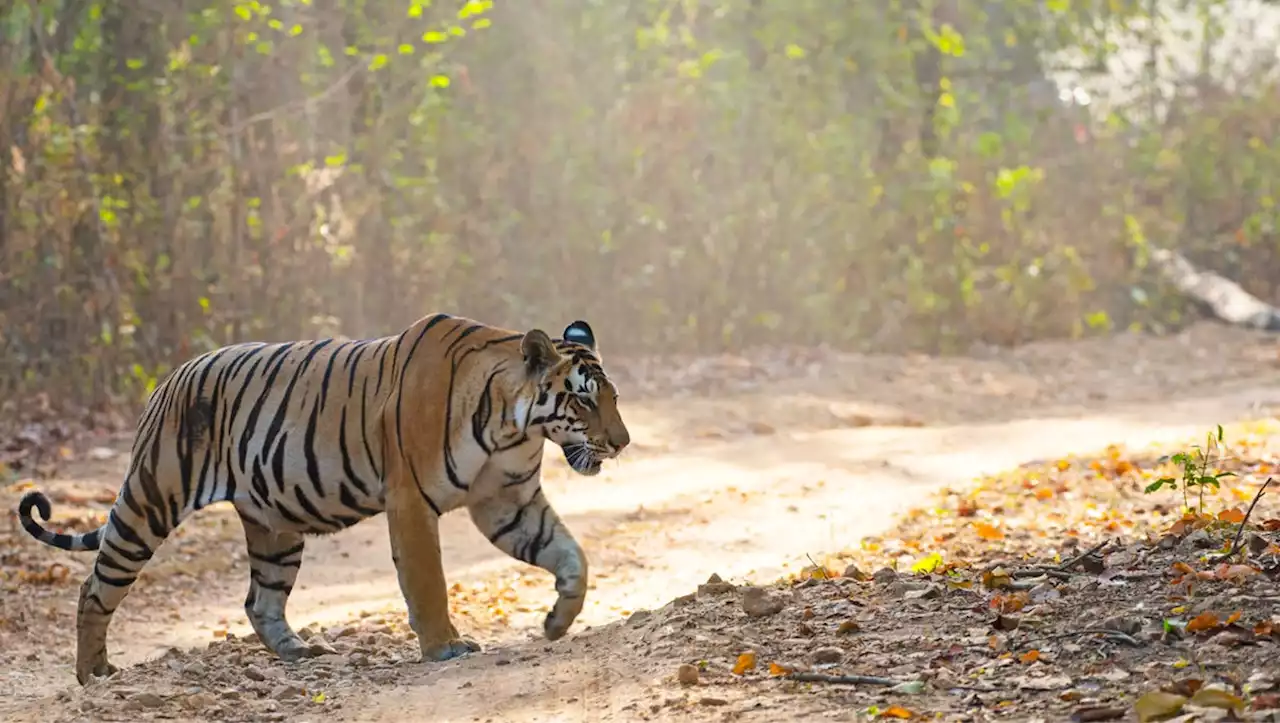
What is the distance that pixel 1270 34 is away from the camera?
20062 mm

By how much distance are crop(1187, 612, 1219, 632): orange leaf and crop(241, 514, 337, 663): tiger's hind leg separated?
3.32 m

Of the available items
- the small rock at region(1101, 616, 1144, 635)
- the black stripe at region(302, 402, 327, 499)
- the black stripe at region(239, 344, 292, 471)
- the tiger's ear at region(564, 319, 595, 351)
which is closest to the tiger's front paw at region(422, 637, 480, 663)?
Result: the black stripe at region(302, 402, 327, 499)

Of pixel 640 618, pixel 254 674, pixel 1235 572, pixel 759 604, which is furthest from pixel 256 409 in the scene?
pixel 1235 572

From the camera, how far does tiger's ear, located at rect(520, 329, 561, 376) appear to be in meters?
5.62

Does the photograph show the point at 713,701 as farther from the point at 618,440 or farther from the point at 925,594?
the point at 618,440

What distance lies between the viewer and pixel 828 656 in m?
4.40

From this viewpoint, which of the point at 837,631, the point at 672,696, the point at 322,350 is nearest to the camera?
the point at 672,696

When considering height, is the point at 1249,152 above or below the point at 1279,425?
above

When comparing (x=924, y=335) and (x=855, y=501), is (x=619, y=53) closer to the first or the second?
(x=924, y=335)

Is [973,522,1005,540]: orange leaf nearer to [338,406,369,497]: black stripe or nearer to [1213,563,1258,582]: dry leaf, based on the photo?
[1213,563,1258,582]: dry leaf

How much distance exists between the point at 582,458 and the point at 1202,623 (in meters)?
2.28

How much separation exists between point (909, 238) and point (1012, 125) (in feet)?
7.64

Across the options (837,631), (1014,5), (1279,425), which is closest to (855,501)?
(1279,425)

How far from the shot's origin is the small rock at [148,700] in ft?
15.8
